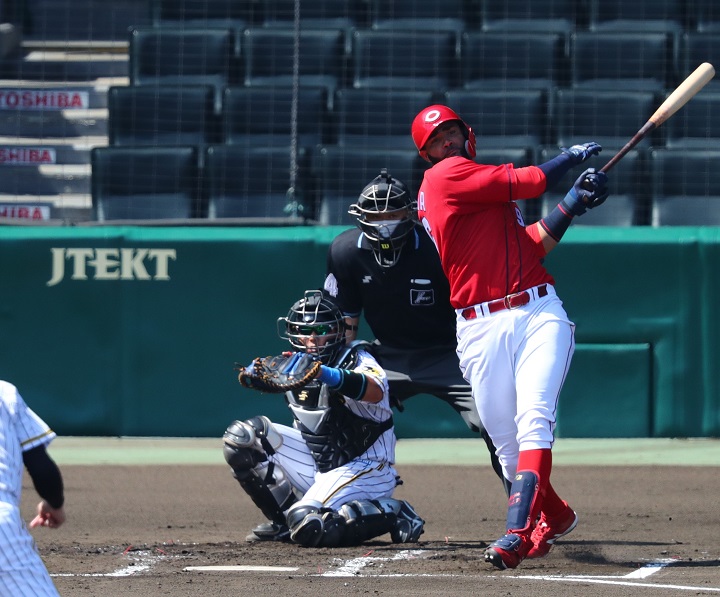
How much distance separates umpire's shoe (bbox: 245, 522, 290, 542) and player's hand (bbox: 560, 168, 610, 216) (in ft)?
5.79

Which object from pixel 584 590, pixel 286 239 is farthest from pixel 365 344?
pixel 286 239

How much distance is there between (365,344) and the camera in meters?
5.43

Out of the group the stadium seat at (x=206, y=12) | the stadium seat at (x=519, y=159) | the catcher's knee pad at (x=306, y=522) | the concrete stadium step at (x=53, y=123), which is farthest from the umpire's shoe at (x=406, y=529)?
the stadium seat at (x=206, y=12)

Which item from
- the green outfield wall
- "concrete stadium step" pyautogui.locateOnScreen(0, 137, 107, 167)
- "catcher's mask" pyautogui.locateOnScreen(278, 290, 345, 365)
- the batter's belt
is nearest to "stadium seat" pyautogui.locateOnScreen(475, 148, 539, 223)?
the green outfield wall

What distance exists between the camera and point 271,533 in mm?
5285

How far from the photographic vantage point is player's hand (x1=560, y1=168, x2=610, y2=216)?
4582 millimetres

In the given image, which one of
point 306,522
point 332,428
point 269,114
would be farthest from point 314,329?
point 269,114

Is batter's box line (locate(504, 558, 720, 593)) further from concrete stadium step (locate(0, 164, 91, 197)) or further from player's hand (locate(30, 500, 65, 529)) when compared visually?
concrete stadium step (locate(0, 164, 91, 197))

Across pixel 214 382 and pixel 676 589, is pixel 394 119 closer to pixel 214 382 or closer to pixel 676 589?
pixel 214 382

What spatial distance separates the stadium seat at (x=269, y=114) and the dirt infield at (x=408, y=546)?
3235 millimetres

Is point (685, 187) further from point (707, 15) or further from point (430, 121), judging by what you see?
point (430, 121)

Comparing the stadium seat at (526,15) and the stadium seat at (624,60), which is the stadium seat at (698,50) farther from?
the stadium seat at (526,15)

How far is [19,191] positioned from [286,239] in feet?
7.87

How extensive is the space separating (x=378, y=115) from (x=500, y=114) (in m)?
0.89
